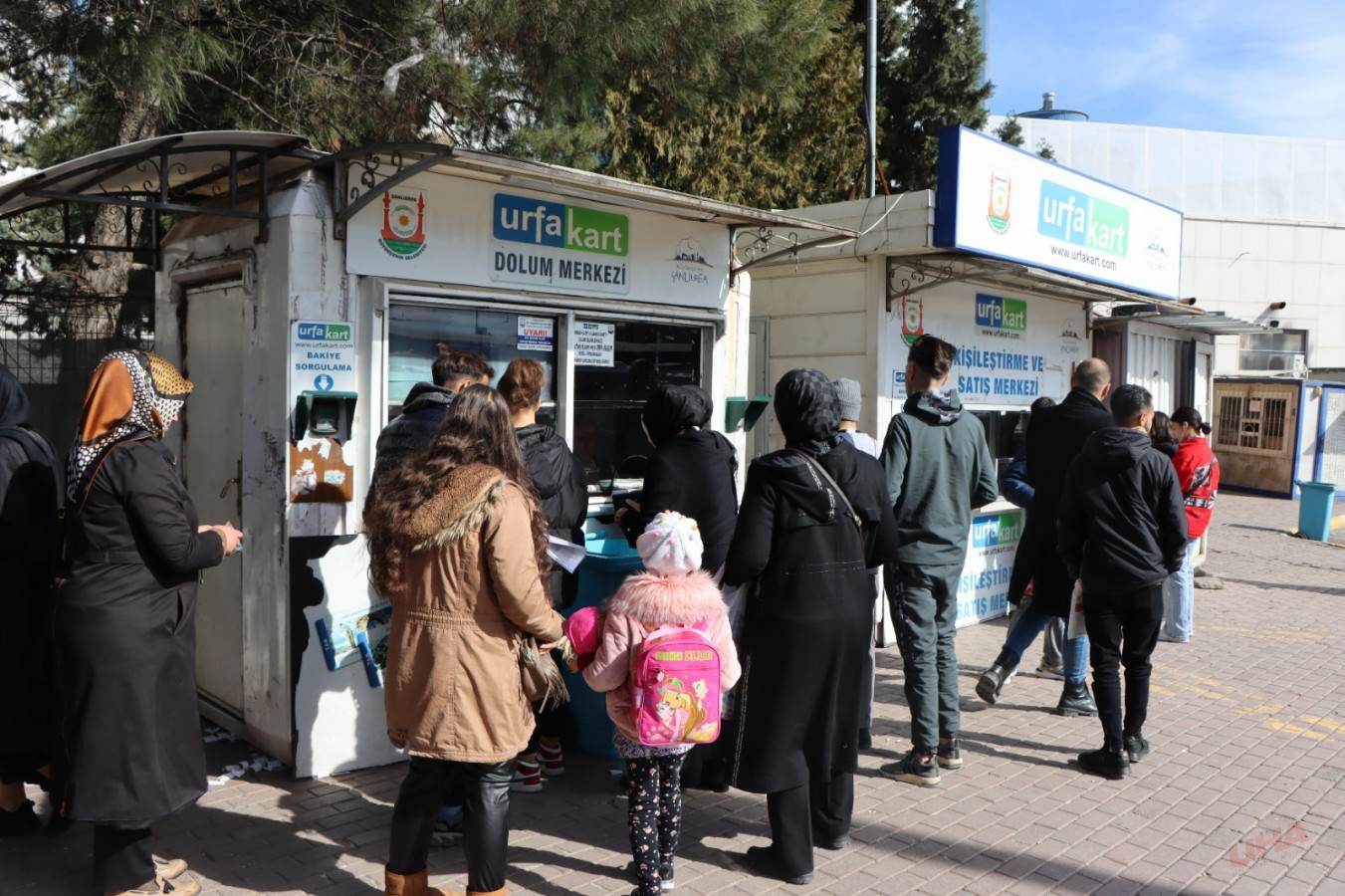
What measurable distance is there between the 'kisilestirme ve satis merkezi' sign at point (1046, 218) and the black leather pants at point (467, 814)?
16.2ft

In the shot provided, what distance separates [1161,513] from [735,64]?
6499 mm

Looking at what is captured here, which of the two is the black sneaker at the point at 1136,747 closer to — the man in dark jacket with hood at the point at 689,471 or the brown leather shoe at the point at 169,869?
the man in dark jacket with hood at the point at 689,471

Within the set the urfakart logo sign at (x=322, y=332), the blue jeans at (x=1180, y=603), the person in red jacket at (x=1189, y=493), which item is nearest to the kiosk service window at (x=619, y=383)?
the urfakart logo sign at (x=322, y=332)

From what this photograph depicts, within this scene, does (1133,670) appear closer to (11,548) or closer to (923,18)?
(11,548)

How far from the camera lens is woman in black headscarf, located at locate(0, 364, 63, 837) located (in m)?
3.71

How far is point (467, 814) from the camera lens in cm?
329

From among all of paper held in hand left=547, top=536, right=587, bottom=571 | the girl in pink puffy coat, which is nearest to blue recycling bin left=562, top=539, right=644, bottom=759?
paper held in hand left=547, top=536, right=587, bottom=571

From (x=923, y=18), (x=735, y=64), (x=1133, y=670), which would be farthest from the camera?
(x=923, y=18)

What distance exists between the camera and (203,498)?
546 cm

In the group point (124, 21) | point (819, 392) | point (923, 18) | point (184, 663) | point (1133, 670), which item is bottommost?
point (1133, 670)

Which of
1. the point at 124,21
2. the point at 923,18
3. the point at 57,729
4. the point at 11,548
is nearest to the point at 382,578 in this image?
A: the point at 57,729

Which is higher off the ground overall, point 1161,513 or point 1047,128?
point 1047,128

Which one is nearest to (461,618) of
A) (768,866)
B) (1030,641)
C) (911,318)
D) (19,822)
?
(768,866)

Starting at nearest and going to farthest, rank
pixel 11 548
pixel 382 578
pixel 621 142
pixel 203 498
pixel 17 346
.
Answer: pixel 382 578 → pixel 11 548 → pixel 203 498 → pixel 17 346 → pixel 621 142
